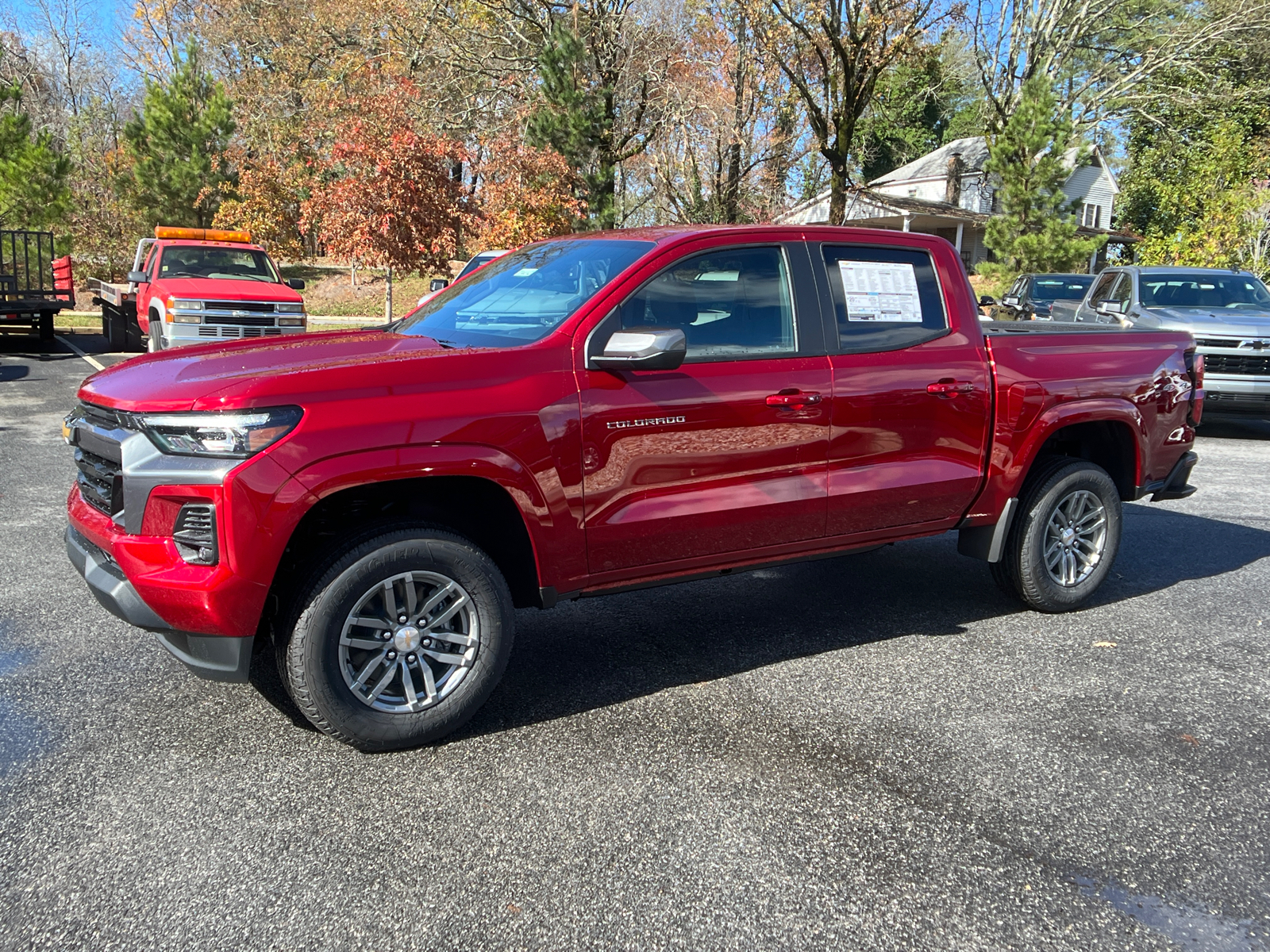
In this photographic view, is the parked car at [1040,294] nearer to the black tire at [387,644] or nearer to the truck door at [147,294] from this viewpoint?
the truck door at [147,294]

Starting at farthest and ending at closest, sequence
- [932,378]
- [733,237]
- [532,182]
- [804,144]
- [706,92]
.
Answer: [804,144]
[706,92]
[532,182]
[932,378]
[733,237]

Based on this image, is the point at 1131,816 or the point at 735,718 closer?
the point at 1131,816

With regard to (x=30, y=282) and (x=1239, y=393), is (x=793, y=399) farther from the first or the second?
(x=30, y=282)

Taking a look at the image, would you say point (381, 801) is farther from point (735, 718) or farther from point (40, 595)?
point (40, 595)

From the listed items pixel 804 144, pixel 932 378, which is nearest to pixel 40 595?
pixel 932 378

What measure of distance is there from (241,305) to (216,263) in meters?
1.94

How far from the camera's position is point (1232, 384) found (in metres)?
11.2

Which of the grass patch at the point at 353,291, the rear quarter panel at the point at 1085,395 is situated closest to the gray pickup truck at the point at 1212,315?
the rear quarter panel at the point at 1085,395

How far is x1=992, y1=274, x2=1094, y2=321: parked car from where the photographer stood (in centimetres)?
Answer: 1567

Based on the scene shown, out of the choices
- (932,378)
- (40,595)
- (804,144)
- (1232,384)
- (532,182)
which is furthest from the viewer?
(804,144)

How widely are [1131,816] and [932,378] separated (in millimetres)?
2101

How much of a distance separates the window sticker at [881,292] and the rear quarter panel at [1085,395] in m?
0.50

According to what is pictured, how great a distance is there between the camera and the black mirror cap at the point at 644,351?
366cm

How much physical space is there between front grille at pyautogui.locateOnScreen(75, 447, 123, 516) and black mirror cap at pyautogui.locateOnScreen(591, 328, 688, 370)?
1.76 m
